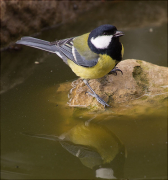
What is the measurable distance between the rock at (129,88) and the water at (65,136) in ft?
0.52

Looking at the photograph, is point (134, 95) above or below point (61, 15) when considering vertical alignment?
below

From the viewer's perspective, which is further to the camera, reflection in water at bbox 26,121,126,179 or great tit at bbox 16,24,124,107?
great tit at bbox 16,24,124,107

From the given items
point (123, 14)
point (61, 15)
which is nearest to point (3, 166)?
point (61, 15)

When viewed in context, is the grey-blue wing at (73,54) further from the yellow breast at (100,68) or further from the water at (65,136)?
the water at (65,136)

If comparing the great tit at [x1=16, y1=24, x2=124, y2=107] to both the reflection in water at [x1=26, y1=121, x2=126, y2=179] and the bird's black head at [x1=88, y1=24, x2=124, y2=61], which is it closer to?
the bird's black head at [x1=88, y1=24, x2=124, y2=61]

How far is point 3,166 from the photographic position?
241 cm

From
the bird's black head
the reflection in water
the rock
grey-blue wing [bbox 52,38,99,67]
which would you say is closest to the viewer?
the reflection in water

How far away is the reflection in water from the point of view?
229cm

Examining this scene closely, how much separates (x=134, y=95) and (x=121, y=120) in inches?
19.7

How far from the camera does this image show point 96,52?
2920 mm

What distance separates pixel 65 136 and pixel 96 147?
391 millimetres

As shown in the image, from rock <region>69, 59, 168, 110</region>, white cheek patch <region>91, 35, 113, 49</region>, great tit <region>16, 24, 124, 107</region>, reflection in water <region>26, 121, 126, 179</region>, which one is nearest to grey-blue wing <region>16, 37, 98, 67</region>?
great tit <region>16, 24, 124, 107</region>

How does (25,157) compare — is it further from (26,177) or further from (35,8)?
(35,8)

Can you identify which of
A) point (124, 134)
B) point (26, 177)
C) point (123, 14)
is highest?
point (123, 14)
